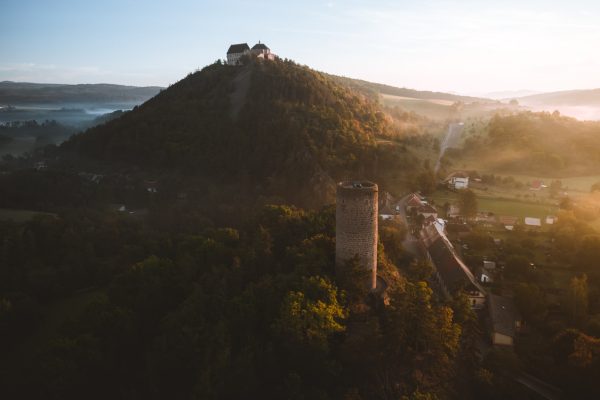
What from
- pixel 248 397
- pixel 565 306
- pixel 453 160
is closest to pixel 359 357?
pixel 248 397

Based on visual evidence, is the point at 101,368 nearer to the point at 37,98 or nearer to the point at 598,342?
the point at 598,342

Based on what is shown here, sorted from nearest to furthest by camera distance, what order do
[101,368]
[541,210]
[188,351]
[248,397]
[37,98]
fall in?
[248,397], [188,351], [101,368], [541,210], [37,98]

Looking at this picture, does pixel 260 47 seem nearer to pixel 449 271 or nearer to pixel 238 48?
pixel 238 48

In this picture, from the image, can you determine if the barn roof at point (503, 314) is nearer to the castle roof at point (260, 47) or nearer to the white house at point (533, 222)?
the white house at point (533, 222)

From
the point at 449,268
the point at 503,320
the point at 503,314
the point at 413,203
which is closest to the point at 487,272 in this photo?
the point at 449,268

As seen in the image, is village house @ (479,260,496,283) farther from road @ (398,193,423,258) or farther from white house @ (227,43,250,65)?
white house @ (227,43,250,65)

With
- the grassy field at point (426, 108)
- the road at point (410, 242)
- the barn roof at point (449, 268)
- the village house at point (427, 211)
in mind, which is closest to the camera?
the barn roof at point (449, 268)

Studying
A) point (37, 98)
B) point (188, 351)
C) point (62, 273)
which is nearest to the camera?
point (188, 351)

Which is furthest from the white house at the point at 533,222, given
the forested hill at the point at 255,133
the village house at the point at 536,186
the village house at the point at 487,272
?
the forested hill at the point at 255,133
